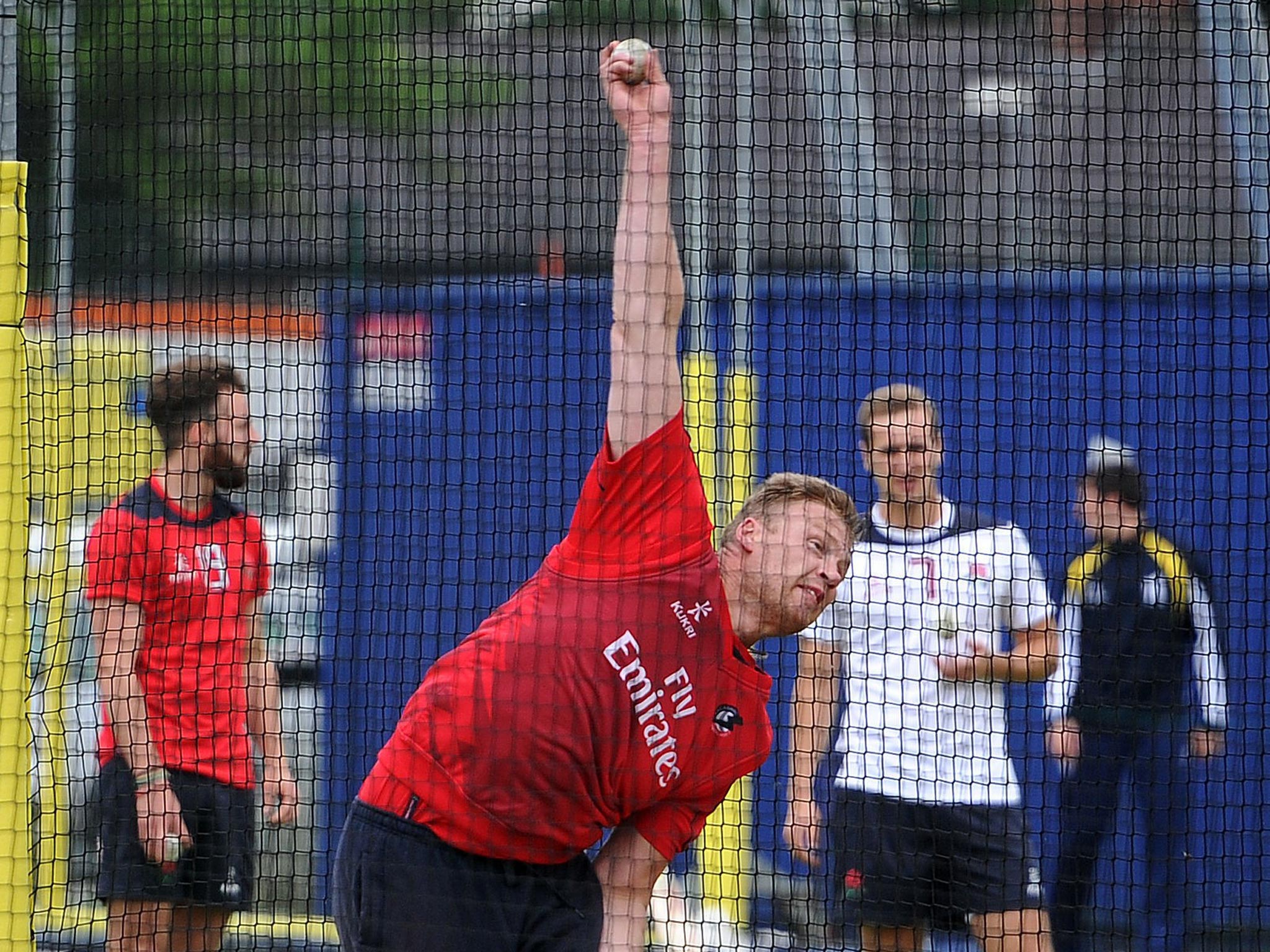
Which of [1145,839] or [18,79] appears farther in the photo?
[1145,839]

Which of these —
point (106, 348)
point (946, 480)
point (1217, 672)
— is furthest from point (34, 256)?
point (1217, 672)

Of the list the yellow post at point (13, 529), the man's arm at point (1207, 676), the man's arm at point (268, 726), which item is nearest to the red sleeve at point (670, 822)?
the yellow post at point (13, 529)

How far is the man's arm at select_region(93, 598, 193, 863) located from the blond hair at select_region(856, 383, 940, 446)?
1677 millimetres

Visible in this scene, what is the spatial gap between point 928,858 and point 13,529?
6.76 ft

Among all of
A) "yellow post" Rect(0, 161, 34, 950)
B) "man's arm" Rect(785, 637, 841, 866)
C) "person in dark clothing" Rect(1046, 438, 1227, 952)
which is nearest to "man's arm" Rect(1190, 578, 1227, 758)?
"person in dark clothing" Rect(1046, 438, 1227, 952)

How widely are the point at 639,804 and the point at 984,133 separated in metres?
2.70

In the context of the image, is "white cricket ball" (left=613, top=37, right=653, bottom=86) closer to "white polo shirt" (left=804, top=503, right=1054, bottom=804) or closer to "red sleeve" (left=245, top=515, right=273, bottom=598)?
"white polo shirt" (left=804, top=503, right=1054, bottom=804)

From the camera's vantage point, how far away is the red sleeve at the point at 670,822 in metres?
2.43

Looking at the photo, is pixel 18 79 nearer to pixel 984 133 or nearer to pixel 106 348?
pixel 106 348

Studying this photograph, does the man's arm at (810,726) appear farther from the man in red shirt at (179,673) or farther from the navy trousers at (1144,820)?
the man in red shirt at (179,673)

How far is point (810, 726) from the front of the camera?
356 cm

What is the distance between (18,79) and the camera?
310cm

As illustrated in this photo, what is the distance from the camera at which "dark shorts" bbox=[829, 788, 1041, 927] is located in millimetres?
3367

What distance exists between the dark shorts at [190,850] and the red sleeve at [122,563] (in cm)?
39
